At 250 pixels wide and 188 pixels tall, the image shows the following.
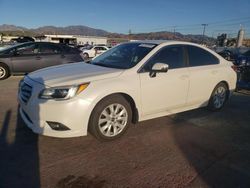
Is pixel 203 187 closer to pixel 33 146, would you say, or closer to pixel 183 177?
pixel 183 177

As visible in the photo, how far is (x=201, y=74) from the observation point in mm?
5055

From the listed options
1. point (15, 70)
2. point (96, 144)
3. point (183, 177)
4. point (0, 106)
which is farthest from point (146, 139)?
point (15, 70)

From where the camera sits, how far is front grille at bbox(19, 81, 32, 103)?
374 cm

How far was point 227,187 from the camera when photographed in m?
2.84

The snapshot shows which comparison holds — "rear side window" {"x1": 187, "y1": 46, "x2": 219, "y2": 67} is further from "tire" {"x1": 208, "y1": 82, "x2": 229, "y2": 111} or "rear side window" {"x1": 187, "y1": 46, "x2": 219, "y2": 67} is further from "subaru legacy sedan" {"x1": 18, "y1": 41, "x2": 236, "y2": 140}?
"tire" {"x1": 208, "y1": 82, "x2": 229, "y2": 111}

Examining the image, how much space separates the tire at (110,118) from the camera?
371cm

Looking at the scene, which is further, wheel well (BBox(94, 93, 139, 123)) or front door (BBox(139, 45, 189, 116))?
front door (BBox(139, 45, 189, 116))

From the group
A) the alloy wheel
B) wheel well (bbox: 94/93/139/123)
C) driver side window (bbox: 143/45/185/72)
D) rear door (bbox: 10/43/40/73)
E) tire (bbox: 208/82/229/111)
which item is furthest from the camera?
rear door (bbox: 10/43/40/73)

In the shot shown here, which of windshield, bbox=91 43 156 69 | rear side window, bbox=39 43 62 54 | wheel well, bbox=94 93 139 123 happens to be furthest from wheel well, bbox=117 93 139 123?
rear side window, bbox=39 43 62 54

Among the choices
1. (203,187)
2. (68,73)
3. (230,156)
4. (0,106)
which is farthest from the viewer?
(0,106)

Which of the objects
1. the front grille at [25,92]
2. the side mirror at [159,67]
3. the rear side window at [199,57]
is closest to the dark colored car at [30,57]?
the front grille at [25,92]

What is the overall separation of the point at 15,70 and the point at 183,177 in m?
8.29

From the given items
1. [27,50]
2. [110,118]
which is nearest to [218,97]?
[110,118]

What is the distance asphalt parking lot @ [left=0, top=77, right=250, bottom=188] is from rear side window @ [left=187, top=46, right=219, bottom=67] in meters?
1.26
